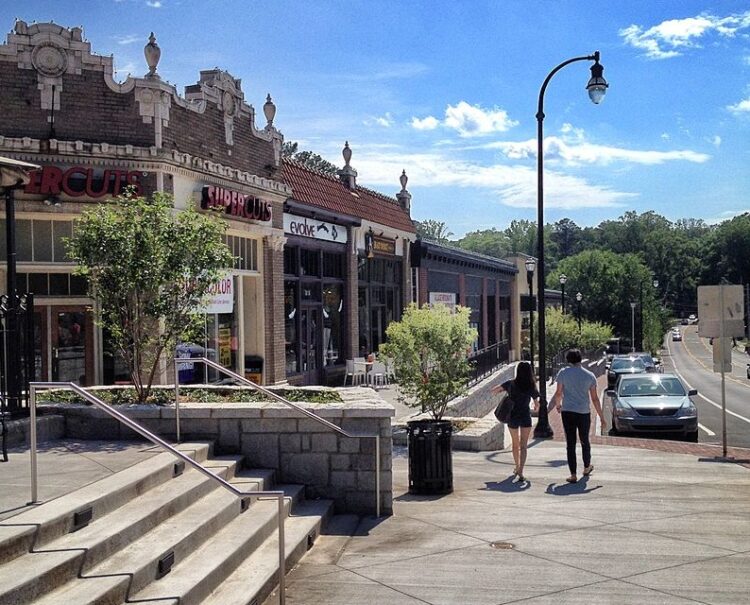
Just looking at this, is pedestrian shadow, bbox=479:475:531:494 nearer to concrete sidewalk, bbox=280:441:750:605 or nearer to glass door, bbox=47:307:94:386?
concrete sidewalk, bbox=280:441:750:605

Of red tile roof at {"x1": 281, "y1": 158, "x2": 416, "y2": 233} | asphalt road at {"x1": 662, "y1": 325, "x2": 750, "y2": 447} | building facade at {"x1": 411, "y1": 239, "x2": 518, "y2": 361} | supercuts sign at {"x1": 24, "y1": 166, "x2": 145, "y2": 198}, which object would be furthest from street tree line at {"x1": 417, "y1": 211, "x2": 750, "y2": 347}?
supercuts sign at {"x1": 24, "y1": 166, "x2": 145, "y2": 198}

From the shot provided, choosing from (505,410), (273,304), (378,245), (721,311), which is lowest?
(505,410)

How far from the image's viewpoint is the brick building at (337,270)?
22.0 meters

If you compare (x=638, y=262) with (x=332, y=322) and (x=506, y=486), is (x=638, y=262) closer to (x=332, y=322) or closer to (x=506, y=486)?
(x=332, y=322)

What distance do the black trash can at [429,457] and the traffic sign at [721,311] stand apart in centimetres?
555

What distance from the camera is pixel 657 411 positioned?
1764 centimetres

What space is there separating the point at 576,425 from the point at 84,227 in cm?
653

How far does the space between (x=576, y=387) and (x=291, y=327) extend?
12.6m

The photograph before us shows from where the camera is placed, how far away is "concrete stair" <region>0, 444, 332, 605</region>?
4758mm

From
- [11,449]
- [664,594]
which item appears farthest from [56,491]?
[664,594]

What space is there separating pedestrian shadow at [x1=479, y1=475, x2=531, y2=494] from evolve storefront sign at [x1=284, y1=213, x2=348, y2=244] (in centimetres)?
1200

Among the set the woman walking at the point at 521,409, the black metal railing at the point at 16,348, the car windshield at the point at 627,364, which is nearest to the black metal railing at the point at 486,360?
the car windshield at the point at 627,364

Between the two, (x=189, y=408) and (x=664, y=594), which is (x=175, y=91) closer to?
(x=189, y=408)

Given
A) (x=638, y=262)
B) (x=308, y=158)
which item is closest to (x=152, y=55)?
(x=308, y=158)
